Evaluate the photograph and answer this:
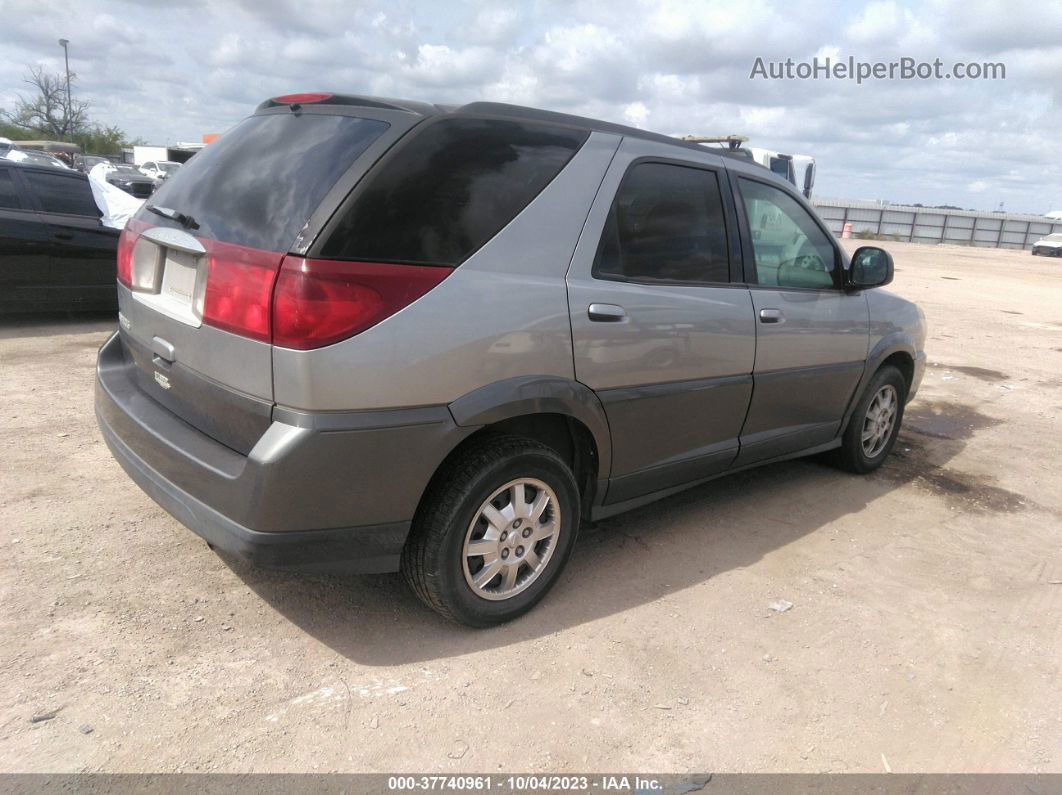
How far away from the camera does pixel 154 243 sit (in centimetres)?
288

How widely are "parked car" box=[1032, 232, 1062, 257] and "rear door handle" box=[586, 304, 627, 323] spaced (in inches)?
1960

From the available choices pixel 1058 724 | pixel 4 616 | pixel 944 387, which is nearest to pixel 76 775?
pixel 4 616

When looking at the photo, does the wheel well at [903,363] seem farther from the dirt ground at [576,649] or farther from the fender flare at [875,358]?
the dirt ground at [576,649]

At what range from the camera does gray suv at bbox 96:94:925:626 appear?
7.84ft

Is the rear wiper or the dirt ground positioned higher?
the rear wiper

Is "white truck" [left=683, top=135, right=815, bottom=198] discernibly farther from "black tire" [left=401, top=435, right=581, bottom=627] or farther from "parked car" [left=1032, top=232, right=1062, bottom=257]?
Result: "parked car" [left=1032, top=232, right=1062, bottom=257]

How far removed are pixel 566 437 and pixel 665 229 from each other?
1017mm

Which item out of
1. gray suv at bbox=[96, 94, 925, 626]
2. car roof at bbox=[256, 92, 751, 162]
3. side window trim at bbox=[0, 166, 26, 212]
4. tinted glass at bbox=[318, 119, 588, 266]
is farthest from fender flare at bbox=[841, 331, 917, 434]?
side window trim at bbox=[0, 166, 26, 212]

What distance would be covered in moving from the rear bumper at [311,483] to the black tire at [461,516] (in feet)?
0.34

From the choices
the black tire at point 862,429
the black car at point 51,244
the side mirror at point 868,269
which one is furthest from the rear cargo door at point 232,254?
the black car at point 51,244

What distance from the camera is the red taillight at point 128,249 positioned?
310cm

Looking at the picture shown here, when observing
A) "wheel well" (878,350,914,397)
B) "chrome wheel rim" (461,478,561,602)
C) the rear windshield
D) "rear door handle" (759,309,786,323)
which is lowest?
"chrome wheel rim" (461,478,561,602)

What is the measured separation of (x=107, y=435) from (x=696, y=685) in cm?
249

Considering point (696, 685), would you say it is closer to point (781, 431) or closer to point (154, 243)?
point (781, 431)
